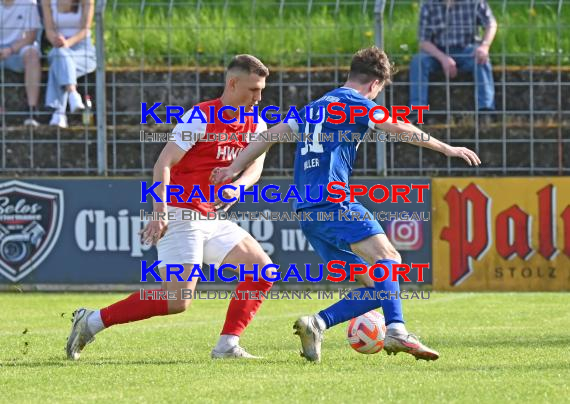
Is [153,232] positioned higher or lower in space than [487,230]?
higher

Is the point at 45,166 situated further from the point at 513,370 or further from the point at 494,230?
the point at 513,370

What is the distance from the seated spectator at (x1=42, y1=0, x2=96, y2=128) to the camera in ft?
51.3

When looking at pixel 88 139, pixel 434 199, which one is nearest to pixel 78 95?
pixel 88 139

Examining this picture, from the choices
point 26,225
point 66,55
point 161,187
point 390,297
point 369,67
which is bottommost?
point 390,297

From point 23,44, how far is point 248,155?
8174 mm

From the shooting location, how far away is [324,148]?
8461mm

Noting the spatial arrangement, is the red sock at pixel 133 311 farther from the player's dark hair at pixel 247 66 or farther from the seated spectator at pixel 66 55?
the seated spectator at pixel 66 55

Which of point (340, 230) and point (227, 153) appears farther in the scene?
point (227, 153)

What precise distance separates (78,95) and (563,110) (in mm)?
5643

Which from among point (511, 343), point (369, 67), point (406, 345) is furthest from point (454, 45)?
point (406, 345)

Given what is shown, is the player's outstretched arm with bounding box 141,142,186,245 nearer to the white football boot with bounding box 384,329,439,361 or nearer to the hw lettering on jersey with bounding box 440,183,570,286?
the white football boot with bounding box 384,329,439,361

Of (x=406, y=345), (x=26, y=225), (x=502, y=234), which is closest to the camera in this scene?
(x=406, y=345)

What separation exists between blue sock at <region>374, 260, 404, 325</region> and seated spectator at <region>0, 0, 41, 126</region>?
27.3ft

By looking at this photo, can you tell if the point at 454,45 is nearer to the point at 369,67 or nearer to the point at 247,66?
the point at 247,66
